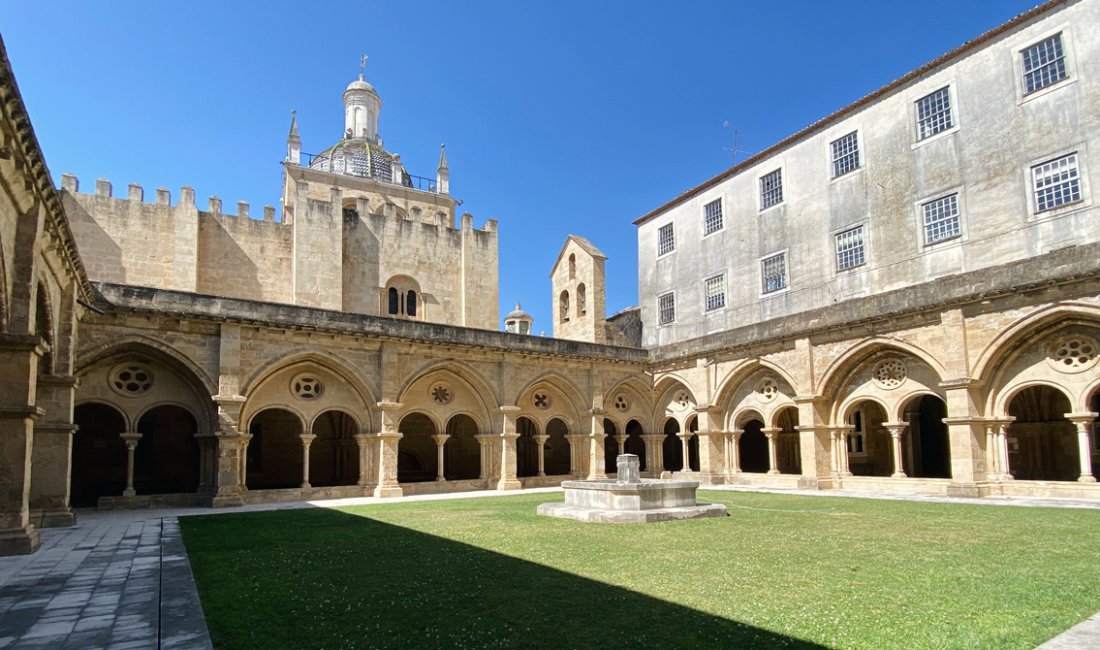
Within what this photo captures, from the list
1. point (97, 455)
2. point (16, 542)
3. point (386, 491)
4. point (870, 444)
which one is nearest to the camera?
point (16, 542)

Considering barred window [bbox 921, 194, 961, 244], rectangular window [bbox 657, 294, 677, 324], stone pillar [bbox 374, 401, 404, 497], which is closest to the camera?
barred window [bbox 921, 194, 961, 244]

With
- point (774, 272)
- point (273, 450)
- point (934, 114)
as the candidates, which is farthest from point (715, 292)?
point (273, 450)

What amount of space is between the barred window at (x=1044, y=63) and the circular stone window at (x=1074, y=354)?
21.6ft

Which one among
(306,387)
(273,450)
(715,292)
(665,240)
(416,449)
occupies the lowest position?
(416,449)

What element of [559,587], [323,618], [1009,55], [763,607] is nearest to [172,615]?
[323,618]

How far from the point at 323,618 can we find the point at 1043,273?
1618 centimetres

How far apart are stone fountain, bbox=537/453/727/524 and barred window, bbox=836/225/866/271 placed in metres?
11.7

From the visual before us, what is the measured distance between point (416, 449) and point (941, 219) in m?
19.4

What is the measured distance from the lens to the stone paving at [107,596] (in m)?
5.14

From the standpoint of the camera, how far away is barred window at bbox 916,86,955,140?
19844 millimetres

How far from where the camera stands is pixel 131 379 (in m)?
17.5

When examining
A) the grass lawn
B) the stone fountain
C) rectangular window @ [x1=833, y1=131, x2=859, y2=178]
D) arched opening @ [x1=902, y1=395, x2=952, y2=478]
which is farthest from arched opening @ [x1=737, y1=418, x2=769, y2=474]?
the grass lawn

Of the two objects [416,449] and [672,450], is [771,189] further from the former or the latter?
[416,449]

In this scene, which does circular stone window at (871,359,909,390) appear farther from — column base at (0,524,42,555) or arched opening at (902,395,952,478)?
column base at (0,524,42,555)
